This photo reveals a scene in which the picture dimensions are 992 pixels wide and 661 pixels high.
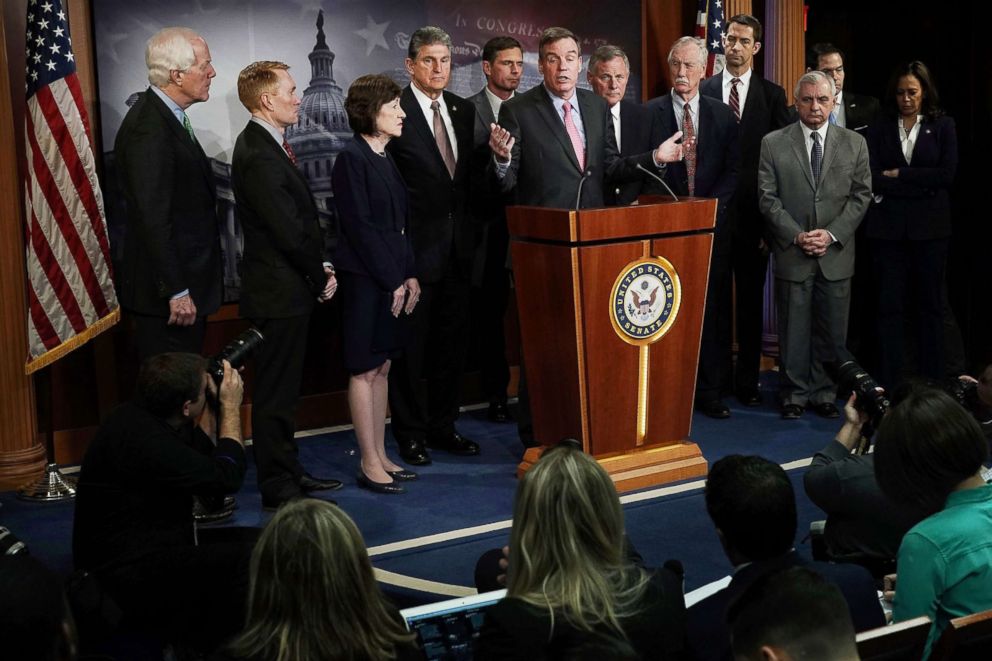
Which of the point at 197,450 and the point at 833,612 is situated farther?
the point at 197,450

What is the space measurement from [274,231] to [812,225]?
9.41ft

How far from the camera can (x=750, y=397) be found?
6.77m

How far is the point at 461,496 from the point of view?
5.25 m

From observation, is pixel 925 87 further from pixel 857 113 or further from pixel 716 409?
pixel 716 409

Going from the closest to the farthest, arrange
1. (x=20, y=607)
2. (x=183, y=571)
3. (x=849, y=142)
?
(x=20, y=607) → (x=183, y=571) → (x=849, y=142)

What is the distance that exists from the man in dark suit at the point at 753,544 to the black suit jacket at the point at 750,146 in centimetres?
416

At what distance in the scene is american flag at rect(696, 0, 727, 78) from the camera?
23.6 ft

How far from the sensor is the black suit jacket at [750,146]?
22.1ft

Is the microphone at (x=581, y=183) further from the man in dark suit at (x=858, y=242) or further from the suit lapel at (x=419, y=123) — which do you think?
the man in dark suit at (x=858, y=242)

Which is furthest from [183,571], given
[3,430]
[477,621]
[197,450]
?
[3,430]

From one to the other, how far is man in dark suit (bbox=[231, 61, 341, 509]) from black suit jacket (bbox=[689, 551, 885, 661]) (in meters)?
2.78

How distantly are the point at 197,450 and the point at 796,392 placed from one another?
3649 mm

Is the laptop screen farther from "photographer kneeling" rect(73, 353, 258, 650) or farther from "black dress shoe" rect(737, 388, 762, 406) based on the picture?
"black dress shoe" rect(737, 388, 762, 406)

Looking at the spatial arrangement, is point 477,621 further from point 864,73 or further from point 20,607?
point 864,73
